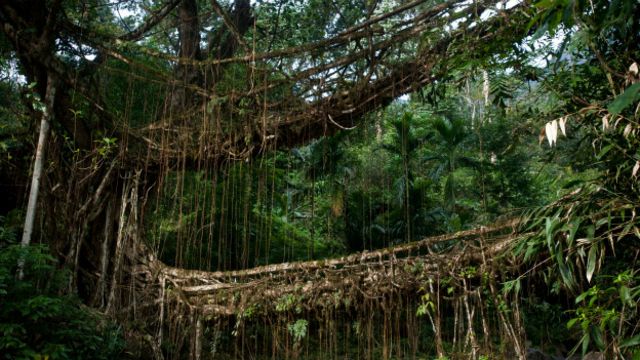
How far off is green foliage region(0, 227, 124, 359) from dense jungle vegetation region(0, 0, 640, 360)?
0.01 meters

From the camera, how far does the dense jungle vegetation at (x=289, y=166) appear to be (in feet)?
8.85

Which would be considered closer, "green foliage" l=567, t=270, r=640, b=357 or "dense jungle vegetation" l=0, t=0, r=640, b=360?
"green foliage" l=567, t=270, r=640, b=357

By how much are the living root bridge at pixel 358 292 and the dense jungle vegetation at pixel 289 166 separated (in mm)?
15

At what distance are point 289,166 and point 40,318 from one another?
225 centimetres

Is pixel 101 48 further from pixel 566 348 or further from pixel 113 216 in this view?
pixel 566 348

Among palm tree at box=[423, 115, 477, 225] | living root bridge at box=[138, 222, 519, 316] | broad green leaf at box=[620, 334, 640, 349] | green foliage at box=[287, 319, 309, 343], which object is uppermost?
palm tree at box=[423, 115, 477, 225]

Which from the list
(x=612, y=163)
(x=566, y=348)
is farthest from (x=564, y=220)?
(x=566, y=348)

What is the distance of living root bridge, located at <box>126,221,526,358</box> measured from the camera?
3.17m

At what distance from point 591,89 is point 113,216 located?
390 cm

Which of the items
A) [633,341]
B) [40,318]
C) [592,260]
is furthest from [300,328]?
[633,341]

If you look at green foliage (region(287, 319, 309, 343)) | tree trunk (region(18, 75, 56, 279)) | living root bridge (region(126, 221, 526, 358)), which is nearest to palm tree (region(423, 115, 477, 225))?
→ living root bridge (region(126, 221, 526, 358))

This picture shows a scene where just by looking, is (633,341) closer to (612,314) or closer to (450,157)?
(612,314)

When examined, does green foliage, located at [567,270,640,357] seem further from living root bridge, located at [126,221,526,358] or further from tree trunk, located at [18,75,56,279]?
tree trunk, located at [18,75,56,279]

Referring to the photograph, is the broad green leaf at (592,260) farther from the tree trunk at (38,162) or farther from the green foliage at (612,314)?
the tree trunk at (38,162)
